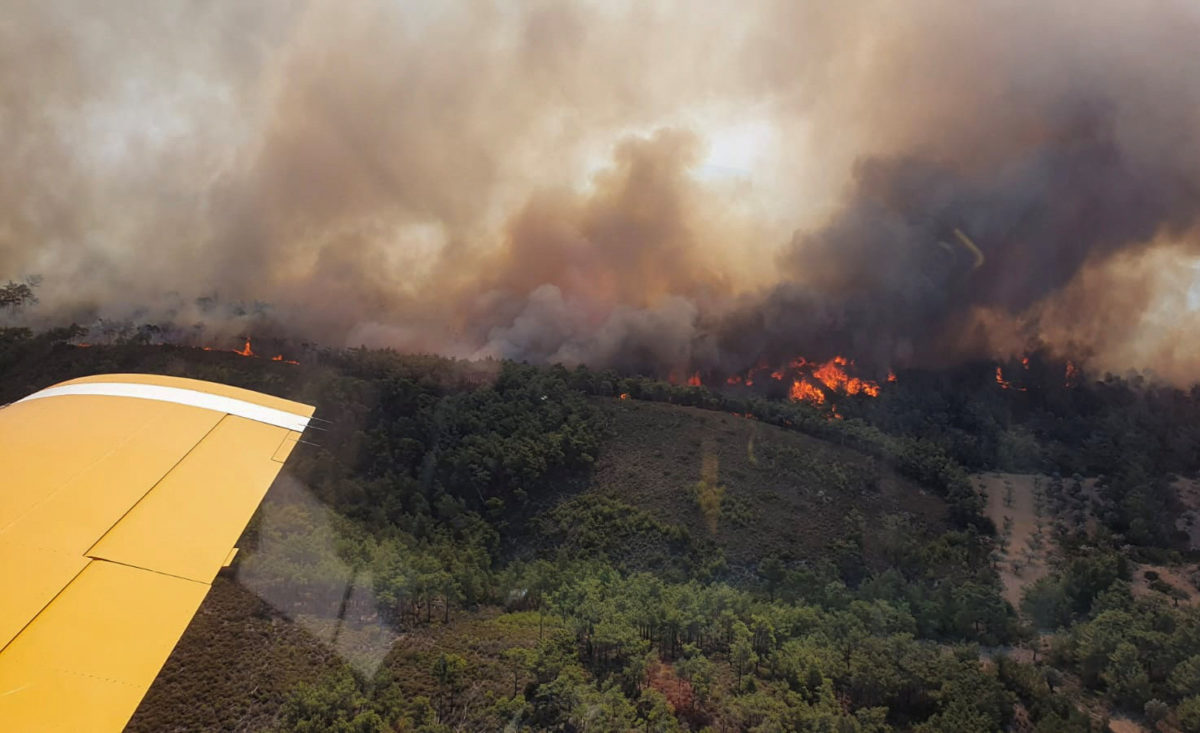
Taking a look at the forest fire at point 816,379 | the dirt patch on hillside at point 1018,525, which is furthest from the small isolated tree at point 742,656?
the forest fire at point 816,379

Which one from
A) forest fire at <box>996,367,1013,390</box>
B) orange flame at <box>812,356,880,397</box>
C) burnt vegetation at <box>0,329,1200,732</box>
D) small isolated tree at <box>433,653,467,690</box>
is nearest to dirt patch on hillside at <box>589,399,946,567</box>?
burnt vegetation at <box>0,329,1200,732</box>

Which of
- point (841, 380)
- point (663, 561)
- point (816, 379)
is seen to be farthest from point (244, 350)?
point (841, 380)

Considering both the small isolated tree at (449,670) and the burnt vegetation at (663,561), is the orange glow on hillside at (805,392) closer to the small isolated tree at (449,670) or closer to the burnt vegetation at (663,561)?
the burnt vegetation at (663,561)

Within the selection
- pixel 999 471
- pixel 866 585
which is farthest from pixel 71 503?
pixel 999 471

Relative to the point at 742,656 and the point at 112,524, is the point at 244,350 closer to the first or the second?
the point at 742,656

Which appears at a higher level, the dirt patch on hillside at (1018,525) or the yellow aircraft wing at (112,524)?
the dirt patch on hillside at (1018,525)

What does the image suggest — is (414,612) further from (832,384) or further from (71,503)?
(832,384)

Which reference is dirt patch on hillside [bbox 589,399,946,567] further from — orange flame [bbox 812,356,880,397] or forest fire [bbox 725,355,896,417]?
orange flame [bbox 812,356,880,397]
